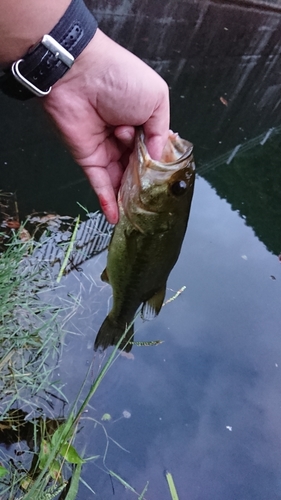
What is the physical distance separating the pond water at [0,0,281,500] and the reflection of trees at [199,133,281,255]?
0.02 meters

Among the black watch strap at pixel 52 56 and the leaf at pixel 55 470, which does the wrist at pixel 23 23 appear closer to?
the black watch strap at pixel 52 56

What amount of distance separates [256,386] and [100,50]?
250 centimetres

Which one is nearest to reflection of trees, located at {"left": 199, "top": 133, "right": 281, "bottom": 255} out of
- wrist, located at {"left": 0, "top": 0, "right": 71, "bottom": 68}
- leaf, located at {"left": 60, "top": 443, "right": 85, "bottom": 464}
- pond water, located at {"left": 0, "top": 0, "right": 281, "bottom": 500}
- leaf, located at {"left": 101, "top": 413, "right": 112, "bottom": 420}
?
pond water, located at {"left": 0, "top": 0, "right": 281, "bottom": 500}

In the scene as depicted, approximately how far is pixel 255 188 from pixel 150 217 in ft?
13.9

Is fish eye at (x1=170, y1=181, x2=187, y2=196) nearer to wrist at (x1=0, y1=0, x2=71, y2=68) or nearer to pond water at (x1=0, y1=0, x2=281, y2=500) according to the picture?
wrist at (x1=0, y1=0, x2=71, y2=68)

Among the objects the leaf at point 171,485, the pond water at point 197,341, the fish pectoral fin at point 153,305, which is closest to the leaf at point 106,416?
the pond water at point 197,341

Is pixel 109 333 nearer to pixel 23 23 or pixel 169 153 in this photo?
pixel 169 153

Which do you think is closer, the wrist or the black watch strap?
the wrist

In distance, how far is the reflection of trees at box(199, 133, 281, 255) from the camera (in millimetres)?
4969

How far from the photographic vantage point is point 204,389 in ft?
9.99

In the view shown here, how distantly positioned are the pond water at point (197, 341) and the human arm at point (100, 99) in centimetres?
125

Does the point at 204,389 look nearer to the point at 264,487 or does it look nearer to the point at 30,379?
the point at 264,487

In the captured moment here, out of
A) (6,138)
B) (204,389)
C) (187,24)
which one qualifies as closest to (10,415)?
(204,389)

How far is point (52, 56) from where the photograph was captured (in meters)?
1.67
